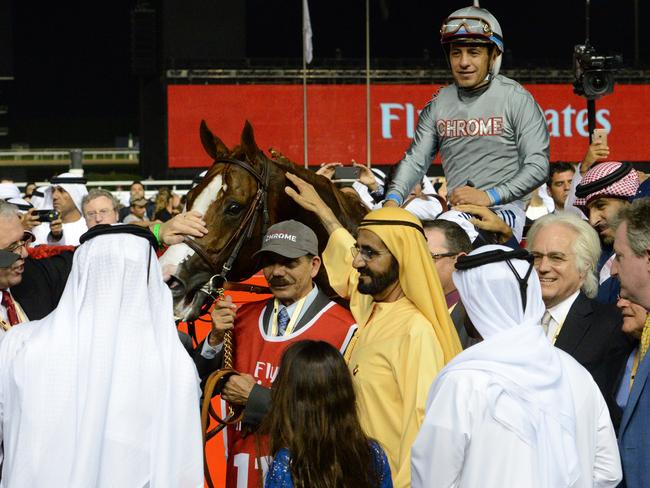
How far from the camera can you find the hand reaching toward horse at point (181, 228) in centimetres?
555

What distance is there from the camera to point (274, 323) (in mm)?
5090

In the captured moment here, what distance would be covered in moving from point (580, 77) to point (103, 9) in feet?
105

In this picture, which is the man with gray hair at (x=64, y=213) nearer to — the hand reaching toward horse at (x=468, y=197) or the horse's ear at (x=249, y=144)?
the horse's ear at (x=249, y=144)

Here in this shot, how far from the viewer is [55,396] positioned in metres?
4.12

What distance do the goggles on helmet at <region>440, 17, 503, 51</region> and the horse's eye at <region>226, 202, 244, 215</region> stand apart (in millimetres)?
1380

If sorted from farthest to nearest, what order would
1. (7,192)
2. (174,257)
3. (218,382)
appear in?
(7,192) → (174,257) → (218,382)

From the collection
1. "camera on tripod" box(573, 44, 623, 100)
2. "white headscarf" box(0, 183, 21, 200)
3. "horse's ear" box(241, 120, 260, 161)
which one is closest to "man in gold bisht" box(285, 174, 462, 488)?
"horse's ear" box(241, 120, 260, 161)

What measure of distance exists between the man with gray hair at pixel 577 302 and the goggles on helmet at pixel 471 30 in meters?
1.09

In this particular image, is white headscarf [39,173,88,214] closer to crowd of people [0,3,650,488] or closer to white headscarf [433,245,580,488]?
crowd of people [0,3,650,488]

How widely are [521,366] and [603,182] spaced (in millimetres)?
2463

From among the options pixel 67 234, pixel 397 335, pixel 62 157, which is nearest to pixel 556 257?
pixel 397 335

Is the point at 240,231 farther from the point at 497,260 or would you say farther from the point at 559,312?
the point at 497,260

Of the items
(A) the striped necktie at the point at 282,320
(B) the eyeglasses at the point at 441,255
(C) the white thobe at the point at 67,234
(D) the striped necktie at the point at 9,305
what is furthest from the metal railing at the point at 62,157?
(A) the striped necktie at the point at 282,320

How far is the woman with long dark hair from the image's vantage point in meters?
3.63
